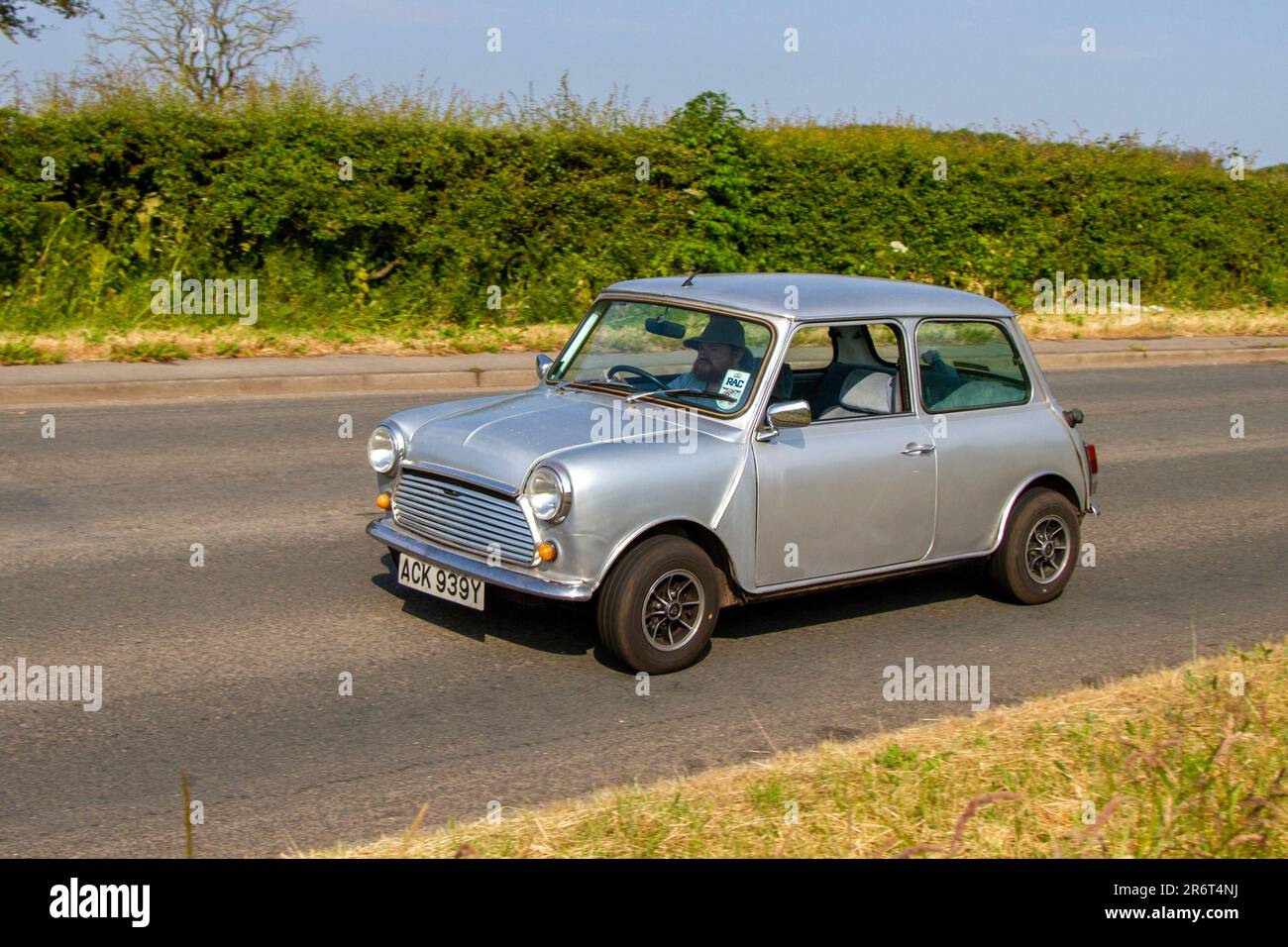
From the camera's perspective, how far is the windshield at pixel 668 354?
22.3ft

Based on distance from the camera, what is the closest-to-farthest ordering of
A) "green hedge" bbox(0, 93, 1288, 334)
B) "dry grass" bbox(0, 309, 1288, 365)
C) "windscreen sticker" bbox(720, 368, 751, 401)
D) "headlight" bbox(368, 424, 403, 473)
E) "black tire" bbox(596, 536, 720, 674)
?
"black tire" bbox(596, 536, 720, 674), "windscreen sticker" bbox(720, 368, 751, 401), "headlight" bbox(368, 424, 403, 473), "dry grass" bbox(0, 309, 1288, 365), "green hedge" bbox(0, 93, 1288, 334)

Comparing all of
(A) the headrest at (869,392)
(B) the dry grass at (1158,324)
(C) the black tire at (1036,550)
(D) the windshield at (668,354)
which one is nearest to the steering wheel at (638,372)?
(D) the windshield at (668,354)

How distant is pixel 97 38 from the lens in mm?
18094

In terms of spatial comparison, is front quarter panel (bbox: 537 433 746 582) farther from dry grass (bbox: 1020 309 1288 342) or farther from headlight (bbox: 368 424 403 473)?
dry grass (bbox: 1020 309 1288 342)

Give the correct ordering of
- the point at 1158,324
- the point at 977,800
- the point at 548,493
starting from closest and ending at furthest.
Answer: the point at 977,800 < the point at 548,493 < the point at 1158,324

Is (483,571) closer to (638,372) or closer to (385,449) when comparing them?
(385,449)

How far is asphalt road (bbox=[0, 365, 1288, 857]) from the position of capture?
16.3 ft

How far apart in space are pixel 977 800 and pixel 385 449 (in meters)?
3.74

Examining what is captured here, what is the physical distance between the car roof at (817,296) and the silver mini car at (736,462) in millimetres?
17

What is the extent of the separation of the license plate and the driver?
A: 5.00 ft

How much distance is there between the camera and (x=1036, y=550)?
25.5ft

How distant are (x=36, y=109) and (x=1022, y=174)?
15992mm

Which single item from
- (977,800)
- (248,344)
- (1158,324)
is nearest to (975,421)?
(977,800)

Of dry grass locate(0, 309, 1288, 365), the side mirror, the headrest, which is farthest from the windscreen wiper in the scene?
dry grass locate(0, 309, 1288, 365)
